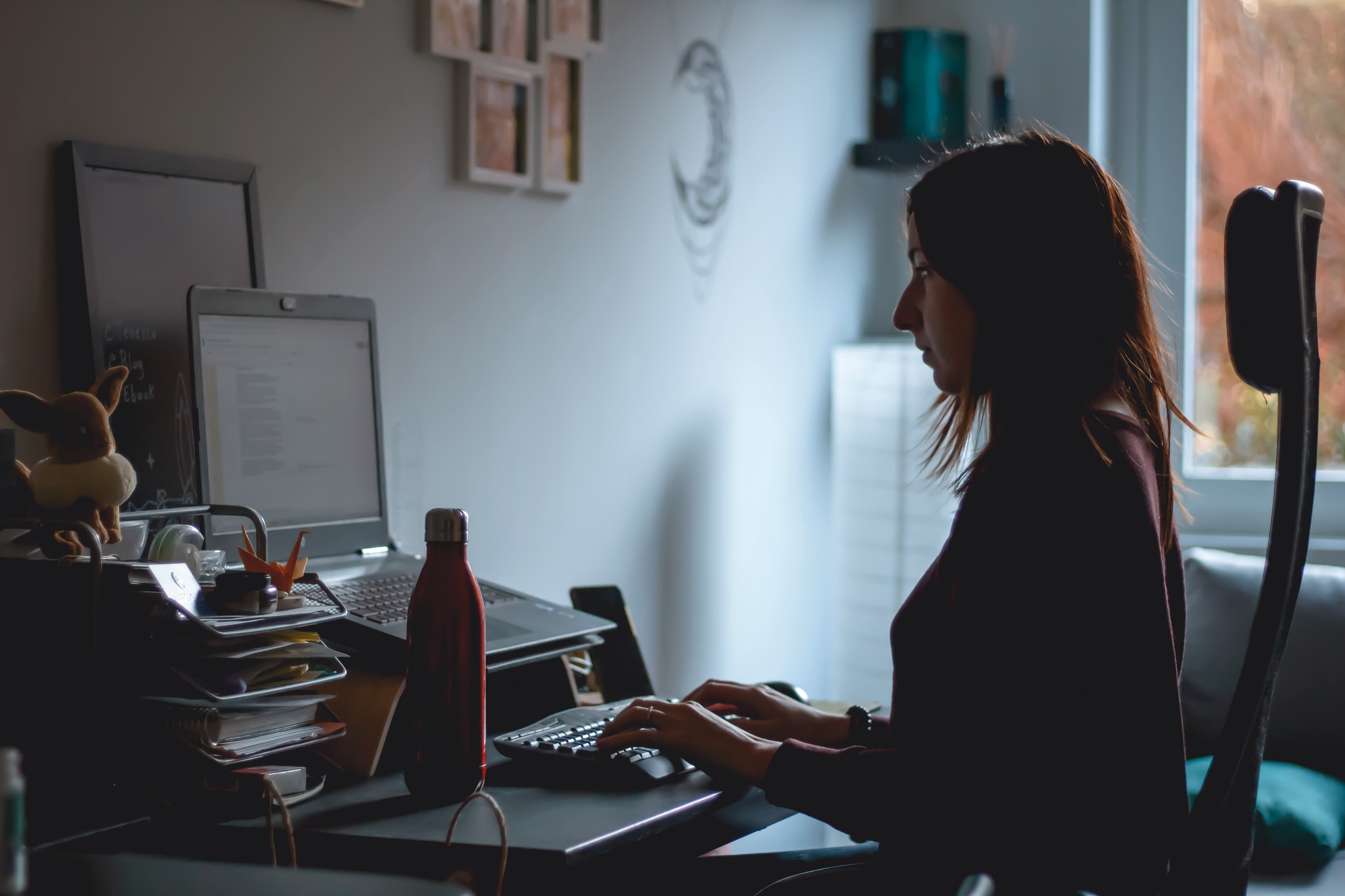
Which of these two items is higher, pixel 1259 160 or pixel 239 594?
pixel 1259 160

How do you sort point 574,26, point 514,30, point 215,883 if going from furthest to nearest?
1. point 574,26
2. point 514,30
3. point 215,883

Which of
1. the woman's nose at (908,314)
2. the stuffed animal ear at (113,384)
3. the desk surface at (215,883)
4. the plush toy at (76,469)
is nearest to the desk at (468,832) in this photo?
the desk surface at (215,883)

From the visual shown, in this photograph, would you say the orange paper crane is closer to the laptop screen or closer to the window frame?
the laptop screen

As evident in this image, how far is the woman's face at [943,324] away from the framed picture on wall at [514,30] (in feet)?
2.62

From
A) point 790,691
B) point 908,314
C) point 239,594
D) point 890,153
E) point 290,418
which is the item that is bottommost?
point 790,691

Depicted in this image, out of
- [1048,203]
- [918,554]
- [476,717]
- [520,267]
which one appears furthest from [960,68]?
[476,717]

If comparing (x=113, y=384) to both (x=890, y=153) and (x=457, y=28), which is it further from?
(x=890, y=153)

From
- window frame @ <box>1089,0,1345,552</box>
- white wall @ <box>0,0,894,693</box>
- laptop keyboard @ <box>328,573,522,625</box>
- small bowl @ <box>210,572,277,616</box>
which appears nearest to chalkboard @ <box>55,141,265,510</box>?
white wall @ <box>0,0,894,693</box>

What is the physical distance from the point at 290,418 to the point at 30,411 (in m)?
0.36

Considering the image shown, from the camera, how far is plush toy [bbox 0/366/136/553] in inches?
39.1

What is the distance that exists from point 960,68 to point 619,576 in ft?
5.05

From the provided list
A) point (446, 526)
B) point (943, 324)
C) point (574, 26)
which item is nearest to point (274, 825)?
point (446, 526)

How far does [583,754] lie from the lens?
1.08 metres

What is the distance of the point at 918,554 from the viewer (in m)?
2.39
